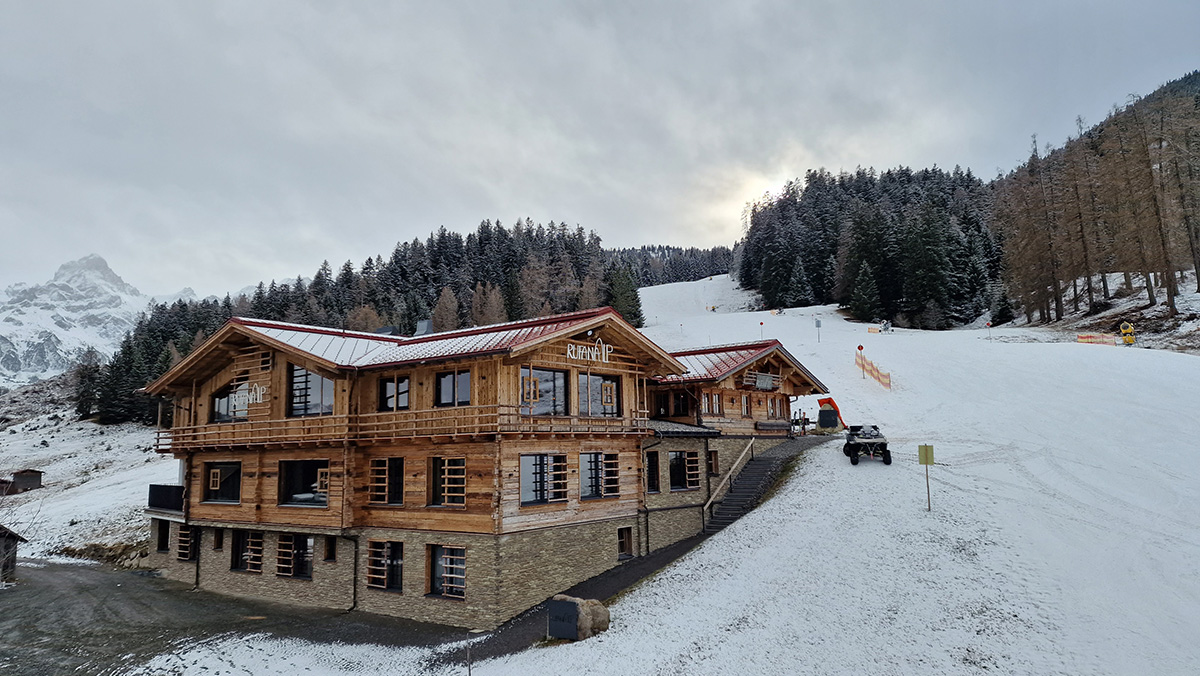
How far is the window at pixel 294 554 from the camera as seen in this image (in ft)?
84.5

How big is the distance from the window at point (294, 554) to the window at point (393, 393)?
685 centimetres

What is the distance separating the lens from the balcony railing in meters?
30.5

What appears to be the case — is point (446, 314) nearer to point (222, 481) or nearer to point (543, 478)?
point (222, 481)

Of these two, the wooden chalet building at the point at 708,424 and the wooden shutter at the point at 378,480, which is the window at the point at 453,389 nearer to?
the wooden shutter at the point at 378,480

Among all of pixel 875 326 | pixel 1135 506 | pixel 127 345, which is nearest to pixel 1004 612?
pixel 1135 506

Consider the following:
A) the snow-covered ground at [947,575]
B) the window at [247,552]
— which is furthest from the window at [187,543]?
the snow-covered ground at [947,575]

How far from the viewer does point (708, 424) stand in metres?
31.5

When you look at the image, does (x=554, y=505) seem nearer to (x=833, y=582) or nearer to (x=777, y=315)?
(x=833, y=582)

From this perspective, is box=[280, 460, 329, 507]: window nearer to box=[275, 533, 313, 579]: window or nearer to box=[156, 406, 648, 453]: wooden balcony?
box=[156, 406, 648, 453]: wooden balcony

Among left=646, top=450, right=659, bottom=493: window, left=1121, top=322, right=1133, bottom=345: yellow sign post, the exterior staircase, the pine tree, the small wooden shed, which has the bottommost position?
the small wooden shed

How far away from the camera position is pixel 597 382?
25438 mm

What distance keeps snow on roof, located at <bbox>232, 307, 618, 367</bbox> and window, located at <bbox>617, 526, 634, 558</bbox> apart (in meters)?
8.82

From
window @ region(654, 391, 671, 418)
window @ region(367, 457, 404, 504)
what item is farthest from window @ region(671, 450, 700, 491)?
window @ region(367, 457, 404, 504)

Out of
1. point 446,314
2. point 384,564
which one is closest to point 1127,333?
point 384,564
